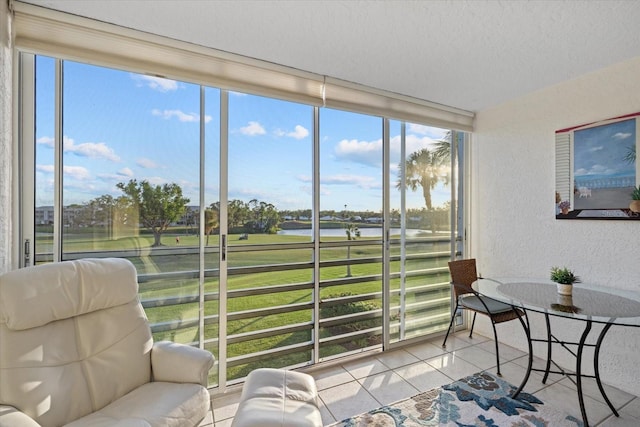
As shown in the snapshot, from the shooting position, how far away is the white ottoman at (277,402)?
1227 millimetres

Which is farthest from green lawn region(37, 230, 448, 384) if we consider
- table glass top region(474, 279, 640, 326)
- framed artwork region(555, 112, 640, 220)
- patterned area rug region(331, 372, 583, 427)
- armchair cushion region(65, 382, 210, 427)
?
framed artwork region(555, 112, 640, 220)

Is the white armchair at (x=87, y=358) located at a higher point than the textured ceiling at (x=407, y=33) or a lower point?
lower

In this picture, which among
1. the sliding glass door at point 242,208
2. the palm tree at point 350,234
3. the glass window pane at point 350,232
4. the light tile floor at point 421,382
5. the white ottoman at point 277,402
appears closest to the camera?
the white ottoman at point 277,402

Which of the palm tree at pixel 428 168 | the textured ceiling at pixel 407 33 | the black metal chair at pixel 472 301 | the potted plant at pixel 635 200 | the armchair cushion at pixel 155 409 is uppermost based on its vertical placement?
the textured ceiling at pixel 407 33

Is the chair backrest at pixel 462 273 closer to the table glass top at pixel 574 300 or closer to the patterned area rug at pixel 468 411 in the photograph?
the table glass top at pixel 574 300

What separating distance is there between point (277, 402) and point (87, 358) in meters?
1.04

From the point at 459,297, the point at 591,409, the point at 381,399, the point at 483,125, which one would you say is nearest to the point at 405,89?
the point at 483,125

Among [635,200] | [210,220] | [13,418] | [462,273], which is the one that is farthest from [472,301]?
[13,418]

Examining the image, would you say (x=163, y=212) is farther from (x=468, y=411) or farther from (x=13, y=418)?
(x=468, y=411)

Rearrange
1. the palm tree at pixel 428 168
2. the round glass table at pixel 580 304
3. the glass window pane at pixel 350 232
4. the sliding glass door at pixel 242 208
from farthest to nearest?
1. the palm tree at pixel 428 168
2. the glass window pane at pixel 350 232
3. the sliding glass door at pixel 242 208
4. the round glass table at pixel 580 304

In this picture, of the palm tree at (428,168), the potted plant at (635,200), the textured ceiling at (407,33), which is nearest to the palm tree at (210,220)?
the textured ceiling at (407,33)

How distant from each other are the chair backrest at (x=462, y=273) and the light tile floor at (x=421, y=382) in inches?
24.9

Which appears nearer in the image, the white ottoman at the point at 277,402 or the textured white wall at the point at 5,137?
the white ottoman at the point at 277,402

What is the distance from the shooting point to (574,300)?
1997mm
